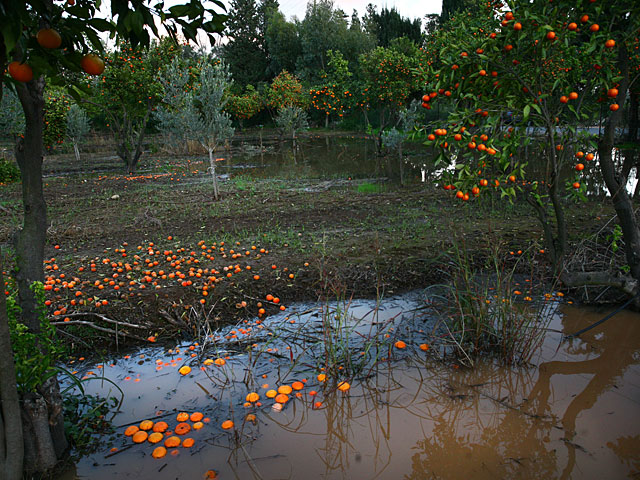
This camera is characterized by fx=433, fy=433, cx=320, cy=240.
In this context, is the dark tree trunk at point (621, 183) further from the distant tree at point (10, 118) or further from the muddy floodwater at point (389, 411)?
the distant tree at point (10, 118)

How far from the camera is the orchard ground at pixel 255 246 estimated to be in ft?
15.1

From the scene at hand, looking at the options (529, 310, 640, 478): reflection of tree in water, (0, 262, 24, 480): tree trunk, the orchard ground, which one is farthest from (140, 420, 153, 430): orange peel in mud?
(529, 310, 640, 478): reflection of tree in water

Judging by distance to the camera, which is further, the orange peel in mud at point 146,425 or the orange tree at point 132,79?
the orange tree at point 132,79

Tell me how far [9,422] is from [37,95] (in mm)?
1703

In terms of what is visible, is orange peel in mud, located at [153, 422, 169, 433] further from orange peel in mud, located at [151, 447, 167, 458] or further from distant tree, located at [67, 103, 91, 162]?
distant tree, located at [67, 103, 91, 162]

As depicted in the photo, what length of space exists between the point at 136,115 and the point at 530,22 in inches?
650

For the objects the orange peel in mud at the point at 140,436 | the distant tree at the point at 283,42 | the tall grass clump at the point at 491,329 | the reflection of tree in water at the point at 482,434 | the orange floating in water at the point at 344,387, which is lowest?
the reflection of tree in water at the point at 482,434

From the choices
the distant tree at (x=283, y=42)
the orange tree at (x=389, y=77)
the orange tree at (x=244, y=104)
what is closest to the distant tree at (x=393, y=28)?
the distant tree at (x=283, y=42)

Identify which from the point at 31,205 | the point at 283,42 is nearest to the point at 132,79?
the point at 31,205

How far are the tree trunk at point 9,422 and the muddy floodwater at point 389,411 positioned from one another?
20.2 inches

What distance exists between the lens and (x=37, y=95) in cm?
236

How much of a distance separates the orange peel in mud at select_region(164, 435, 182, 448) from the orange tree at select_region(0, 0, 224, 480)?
0.61 meters

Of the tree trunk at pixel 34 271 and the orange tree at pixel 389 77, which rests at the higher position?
the orange tree at pixel 389 77

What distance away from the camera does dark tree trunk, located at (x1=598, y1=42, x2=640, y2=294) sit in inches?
159
